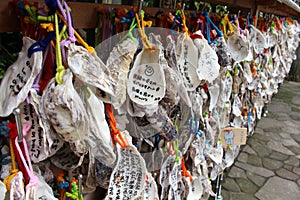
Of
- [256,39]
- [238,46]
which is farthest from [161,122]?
[256,39]

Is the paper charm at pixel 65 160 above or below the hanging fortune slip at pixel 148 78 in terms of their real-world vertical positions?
below

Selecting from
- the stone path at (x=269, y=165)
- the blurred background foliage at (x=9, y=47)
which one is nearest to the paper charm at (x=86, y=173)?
the blurred background foliage at (x=9, y=47)

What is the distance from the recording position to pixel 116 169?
0.48m

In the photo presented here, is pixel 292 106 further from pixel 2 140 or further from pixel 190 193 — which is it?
pixel 2 140

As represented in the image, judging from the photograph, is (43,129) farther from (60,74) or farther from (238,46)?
(238,46)

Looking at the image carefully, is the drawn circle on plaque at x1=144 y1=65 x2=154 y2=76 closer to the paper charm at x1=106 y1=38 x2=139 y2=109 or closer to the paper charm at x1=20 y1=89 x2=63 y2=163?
the paper charm at x1=106 y1=38 x2=139 y2=109

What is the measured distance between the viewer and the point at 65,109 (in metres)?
0.34

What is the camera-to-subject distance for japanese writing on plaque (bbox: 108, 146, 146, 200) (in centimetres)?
48

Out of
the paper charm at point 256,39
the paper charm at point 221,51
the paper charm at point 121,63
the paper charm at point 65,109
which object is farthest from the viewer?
the paper charm at point 256,39

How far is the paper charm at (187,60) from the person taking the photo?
608 mm

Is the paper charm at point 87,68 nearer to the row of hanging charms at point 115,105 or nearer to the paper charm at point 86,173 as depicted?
the row of hanging charms at point 115,105

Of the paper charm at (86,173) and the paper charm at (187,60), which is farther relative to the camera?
the paper charm at (187,60)

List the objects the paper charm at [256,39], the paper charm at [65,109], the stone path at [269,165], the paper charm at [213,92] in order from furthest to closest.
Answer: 1. the stone path at [269,165]
2. the paper charm at [256,39]
3. the paper charm at [213,92]
4. the paper charm at [65,109]

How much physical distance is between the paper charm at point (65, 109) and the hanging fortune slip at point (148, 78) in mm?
140
